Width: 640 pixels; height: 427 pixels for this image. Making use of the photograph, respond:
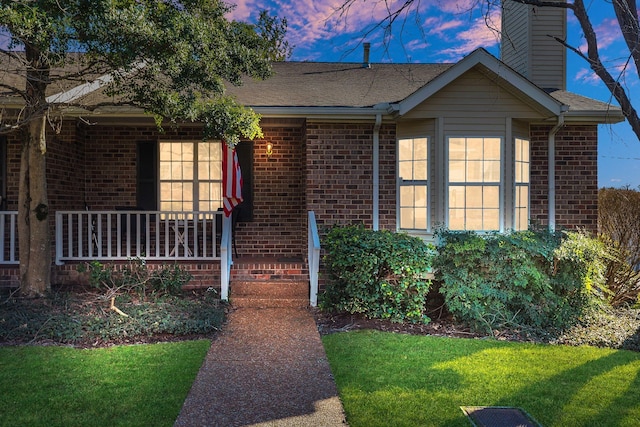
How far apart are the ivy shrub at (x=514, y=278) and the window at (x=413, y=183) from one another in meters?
1.06

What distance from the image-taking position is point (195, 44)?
6.84 metres

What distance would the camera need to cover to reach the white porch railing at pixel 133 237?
28.9 ft

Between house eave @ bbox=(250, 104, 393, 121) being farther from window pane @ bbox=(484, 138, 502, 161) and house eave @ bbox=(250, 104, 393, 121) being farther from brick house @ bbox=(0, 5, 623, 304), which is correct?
window pane @ bbox=(484, 138, 502, 161)

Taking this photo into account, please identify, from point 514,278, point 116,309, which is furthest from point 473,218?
point 116,309

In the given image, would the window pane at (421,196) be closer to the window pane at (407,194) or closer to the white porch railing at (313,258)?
the window pane at (407,194)

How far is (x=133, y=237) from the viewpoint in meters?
10.2

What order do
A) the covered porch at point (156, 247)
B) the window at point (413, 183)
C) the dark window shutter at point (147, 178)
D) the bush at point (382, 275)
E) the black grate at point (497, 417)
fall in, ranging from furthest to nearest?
the dark window shutter at point (147, 178), the window at point (413, 183), the covered porch at point (156, 247), the bush at point (382, 275), the black grate at point (497, 417)

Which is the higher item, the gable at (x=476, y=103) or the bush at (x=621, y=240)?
the gable at (x=476, y=103)

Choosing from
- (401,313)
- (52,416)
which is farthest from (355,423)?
(401,313)

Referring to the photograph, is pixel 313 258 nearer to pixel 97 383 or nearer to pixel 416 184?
pixel 416 184

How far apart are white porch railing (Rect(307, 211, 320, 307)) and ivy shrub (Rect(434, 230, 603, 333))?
1.81m

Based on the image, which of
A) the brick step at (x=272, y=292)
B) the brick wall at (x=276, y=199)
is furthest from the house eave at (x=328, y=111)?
the brick step at (x=272, y=292)

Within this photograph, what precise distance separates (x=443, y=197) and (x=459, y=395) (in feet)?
14.9

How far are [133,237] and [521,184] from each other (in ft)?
24.2
